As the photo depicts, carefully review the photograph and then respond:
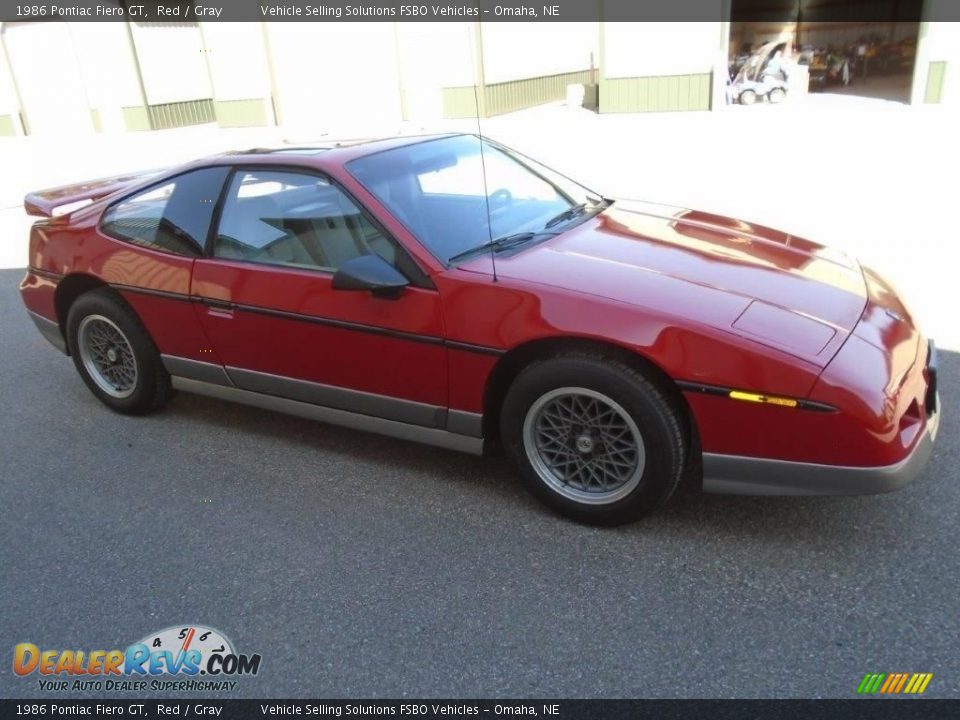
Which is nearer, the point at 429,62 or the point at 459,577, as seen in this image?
the point at 459,577

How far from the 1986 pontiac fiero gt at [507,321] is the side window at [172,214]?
1 centimetres

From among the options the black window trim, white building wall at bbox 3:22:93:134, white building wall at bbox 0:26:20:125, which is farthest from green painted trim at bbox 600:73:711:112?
white building wall at bbox 0:26:20:125

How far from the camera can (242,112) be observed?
70.8ft

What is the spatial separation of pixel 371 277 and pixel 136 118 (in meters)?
22.5

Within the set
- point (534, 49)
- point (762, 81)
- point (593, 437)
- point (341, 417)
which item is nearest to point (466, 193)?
point (341, 417)

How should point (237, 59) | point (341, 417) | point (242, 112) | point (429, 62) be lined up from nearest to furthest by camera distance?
point (341, 417)
point (429, 62)
point (237, 59)
point (242, 112)

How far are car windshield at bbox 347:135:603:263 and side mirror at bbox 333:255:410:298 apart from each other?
0.20 meters

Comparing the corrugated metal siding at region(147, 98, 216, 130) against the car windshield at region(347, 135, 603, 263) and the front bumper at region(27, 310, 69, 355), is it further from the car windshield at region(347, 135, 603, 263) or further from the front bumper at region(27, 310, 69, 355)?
the car windshield at region(347, 135, 603, 263)

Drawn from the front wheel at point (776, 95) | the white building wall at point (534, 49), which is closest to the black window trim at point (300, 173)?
the white building wall at point (534, 49)

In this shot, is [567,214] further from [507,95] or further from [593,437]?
[507,95]

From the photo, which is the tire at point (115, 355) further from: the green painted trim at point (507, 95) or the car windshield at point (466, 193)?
the green painted trim at point (507, 95)

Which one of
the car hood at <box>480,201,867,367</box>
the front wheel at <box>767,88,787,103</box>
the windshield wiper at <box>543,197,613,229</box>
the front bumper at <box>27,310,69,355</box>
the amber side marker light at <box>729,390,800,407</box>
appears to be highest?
the windshield wiper at <box>543,197,613,229</box>

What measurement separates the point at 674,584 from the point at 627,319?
3.11 feet

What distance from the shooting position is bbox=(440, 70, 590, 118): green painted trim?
65.7 ft
